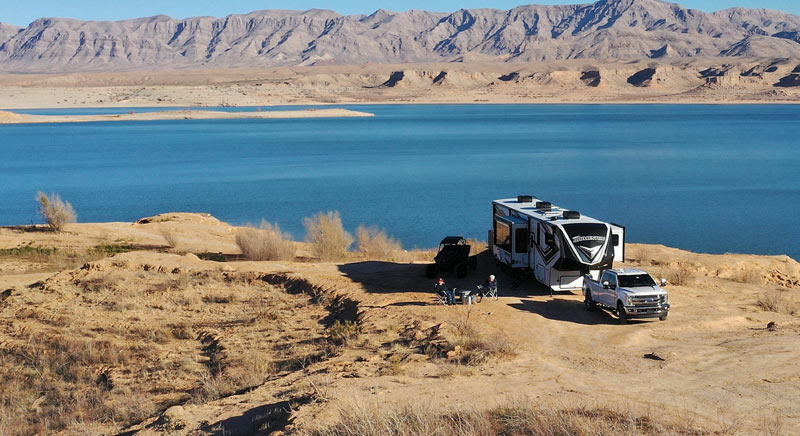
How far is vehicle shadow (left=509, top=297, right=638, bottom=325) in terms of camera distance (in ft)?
59.6

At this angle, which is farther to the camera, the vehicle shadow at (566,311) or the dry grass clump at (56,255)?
the dry grass clump at (56,255)

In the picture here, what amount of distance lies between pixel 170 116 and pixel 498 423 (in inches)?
5225

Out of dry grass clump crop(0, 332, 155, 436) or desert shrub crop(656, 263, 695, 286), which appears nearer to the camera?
dry grass clump crop(0, 332, 155, 436)

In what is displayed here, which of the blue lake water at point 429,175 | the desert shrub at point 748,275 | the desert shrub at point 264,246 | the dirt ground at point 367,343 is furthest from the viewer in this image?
the blue lake water at point 429,175

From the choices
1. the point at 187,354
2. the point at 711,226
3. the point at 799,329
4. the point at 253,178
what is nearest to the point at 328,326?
the point at 187,354

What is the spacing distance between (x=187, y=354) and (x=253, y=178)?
43849mm

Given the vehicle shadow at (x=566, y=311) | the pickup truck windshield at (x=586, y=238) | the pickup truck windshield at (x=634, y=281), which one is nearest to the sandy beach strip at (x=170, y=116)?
the vehicle shadow at (x=566, y=311)

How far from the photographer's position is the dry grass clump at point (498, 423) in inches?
390

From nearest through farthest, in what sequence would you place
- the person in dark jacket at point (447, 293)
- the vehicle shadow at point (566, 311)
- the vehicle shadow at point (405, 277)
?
the vehicle shadow at point (566, 311)
the person in dark jacket at point (447, 293)
the vehicle shadow at point (405, 277)

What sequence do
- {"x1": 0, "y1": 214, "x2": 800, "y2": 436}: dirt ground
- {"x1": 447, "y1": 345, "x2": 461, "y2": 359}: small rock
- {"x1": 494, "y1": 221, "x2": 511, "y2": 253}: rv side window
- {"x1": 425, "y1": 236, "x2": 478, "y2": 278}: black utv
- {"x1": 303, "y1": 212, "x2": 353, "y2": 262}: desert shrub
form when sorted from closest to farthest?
1. {"x1": 0, "y1": 214, "x2": 800, "y2": 436}: dirt ground
2. {"x1": 447, "y1": 345, "x2": 461, "y2": 359}: small rock
3. {"x1": 494, "y1": 221, "x2": 511, "y2": 253}: rv side window
4. {"x1": 425, "y1": 236, "x2": 478, "y2": 278}: black utv
5. {"x1": 303, "y1": 212, "x2": 353, "y2": 262}: desert shrub

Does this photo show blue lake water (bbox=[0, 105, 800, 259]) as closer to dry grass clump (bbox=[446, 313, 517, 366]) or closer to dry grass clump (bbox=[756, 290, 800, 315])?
dry grass clump (bbox=[756, 290, 800, 315])

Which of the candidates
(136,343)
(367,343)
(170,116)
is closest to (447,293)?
(367,343)

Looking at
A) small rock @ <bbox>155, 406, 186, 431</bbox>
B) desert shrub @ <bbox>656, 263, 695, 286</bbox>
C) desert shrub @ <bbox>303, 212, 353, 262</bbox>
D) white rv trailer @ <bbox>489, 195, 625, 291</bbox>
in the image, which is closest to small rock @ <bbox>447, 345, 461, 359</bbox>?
small rock @ <bbox>155, 406, 186, 431</bbox>

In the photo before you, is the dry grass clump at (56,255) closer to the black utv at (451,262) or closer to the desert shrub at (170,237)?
the desert shrub at (170,237)
